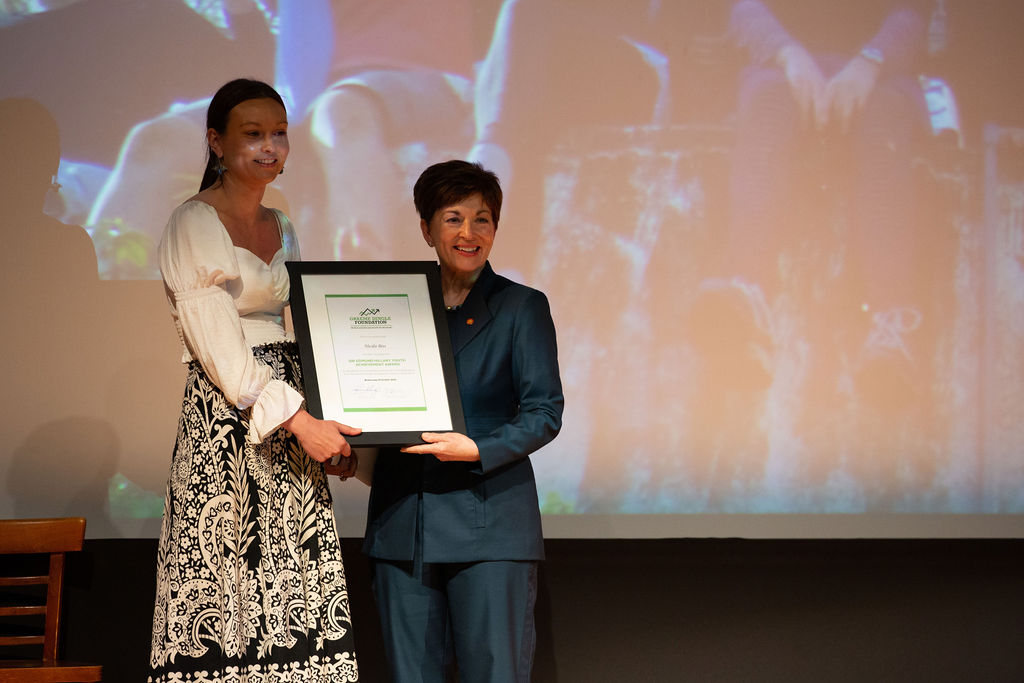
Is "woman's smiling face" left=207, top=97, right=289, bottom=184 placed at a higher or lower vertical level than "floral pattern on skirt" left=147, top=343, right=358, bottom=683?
higher

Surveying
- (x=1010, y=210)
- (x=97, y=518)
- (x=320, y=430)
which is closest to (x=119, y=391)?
(x=97, y=518)

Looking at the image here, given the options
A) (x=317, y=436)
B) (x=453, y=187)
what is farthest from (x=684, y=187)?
(x=317, y=436)

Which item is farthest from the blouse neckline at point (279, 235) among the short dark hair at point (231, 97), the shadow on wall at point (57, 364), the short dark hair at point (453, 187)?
the shadow on wall at point (57, 364)

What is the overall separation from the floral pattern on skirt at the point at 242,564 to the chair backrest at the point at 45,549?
425mm

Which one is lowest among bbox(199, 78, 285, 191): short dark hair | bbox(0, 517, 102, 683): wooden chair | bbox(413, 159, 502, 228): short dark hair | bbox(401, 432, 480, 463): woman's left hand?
bbox(0, 517, 102, 683): wooden chair

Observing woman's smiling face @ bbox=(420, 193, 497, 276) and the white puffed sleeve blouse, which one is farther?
woman's smiling face @ bbox=(420, 193, 497, 276)

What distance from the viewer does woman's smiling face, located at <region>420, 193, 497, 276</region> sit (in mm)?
2109

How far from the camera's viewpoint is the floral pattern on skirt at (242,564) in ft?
6.42

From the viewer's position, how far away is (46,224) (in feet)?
13.3

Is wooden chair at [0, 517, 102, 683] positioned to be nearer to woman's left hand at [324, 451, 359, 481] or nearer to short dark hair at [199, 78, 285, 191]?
woman's left hand at [324, 451, 359, 481]

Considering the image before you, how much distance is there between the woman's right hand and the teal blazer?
218 mm

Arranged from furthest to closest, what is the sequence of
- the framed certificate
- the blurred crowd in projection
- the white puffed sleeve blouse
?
the blurred crowd in projection
the framed certificate
the white puffed sleeve blouse

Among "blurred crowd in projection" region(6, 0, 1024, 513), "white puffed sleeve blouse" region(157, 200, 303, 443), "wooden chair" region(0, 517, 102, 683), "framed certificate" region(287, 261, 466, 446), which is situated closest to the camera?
"white puffed sleeve blouse" region(157, 200, 303, 443)

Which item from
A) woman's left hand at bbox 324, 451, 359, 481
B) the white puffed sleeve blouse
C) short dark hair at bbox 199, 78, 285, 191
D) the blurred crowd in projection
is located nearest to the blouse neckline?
the white puffed sleeve blouse
